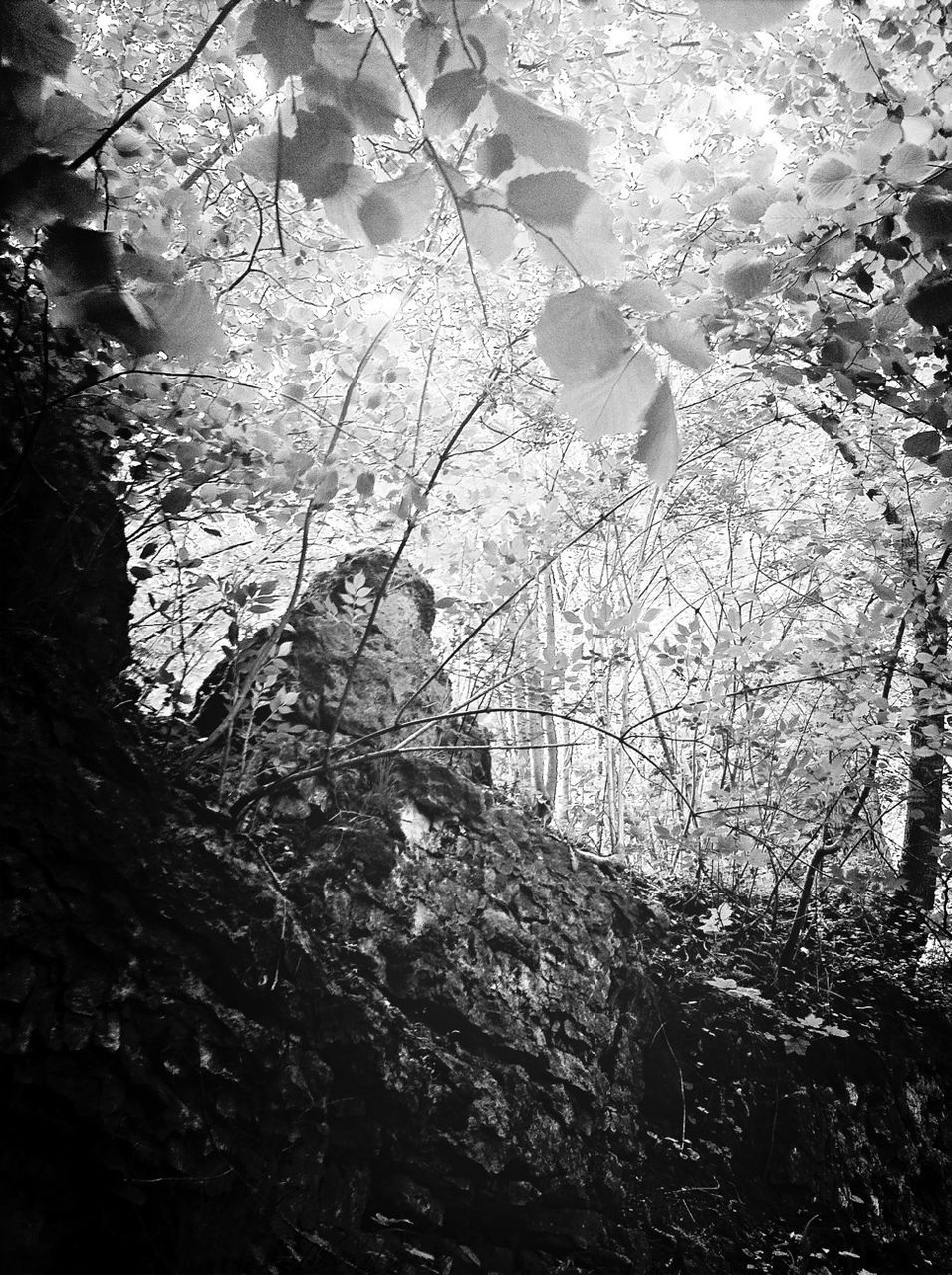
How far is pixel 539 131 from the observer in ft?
1.74

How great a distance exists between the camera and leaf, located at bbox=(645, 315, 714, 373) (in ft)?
1.75

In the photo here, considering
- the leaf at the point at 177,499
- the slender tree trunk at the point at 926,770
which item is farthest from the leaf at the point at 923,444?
the slender tree trunk at the point at 926,770

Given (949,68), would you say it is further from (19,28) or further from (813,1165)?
(813,1165)

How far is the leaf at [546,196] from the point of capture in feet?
1.69

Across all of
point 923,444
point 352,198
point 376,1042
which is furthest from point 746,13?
point 376,1042

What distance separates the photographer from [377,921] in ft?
7.28

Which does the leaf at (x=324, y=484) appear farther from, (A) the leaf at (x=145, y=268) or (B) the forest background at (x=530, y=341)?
(A) the leaf at (x=145, y=268)

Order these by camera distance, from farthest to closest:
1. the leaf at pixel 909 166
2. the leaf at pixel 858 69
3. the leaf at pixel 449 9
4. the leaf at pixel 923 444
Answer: the leaf at pixel 858 69, the leaf at pixel 923 444, the leaf at pixel 909 166, the leaf at pixel 449 9

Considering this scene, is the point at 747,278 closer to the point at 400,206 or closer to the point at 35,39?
the point at 400,206

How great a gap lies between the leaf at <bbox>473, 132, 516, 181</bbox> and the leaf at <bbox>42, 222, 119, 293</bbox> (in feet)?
1.30

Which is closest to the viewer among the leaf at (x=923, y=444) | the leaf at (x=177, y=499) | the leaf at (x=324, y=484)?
the leaf at (x=923, y=444)

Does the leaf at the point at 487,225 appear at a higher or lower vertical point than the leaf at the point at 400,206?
lower

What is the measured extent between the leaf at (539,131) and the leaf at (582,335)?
4.4 inches

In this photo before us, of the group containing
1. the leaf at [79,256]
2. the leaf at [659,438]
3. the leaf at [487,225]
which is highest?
the leaf at [487,225]
